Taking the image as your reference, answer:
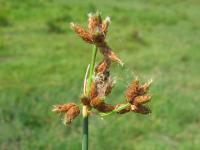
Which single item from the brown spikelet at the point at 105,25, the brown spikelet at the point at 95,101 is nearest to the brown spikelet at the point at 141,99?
the brown spikelet at the point at 95,101

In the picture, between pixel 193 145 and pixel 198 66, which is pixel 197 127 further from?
pixel 198 66

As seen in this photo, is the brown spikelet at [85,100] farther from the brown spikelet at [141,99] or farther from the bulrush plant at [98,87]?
the brown spikelet at [141,99]

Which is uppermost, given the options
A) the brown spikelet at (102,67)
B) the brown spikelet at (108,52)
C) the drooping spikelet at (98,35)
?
the drooping spikelet at (98,35)

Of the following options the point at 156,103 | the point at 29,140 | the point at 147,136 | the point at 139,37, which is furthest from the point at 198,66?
the point at 29,140

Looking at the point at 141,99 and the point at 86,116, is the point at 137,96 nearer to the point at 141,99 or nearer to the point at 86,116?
the point at 141,99

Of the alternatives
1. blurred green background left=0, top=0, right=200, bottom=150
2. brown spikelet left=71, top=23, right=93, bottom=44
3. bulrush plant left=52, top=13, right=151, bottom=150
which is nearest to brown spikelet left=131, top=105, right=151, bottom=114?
bulrush plant left=52, top=13, right=151, bottom=150

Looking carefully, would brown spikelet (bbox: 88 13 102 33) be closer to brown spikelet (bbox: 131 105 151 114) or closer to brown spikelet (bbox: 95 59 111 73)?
brown spikelet (bbox: 95 59 111 73)

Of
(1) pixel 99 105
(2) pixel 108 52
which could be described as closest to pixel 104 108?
(1) pixel 99 105
